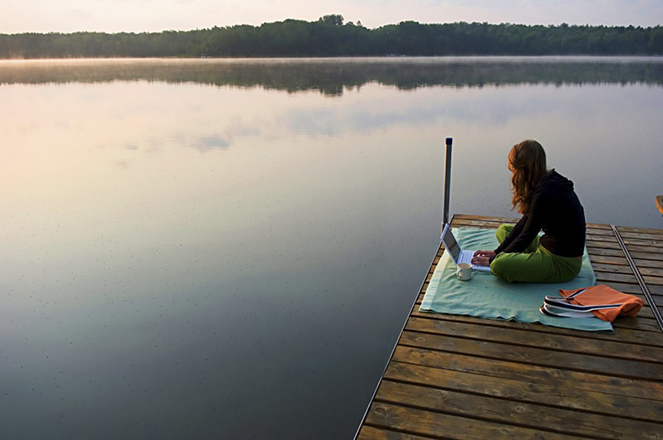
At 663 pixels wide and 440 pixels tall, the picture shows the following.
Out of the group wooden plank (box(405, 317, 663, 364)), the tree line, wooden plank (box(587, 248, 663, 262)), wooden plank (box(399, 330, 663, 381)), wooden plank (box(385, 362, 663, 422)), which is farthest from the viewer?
the tree line

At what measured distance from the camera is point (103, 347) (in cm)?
347

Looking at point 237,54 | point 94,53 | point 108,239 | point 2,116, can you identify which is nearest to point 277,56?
point 237,54

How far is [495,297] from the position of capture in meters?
3.10

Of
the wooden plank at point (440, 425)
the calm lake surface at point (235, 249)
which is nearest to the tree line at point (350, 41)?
the calm lake surface at point (235, 249)

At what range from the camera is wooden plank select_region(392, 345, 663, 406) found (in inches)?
87.5

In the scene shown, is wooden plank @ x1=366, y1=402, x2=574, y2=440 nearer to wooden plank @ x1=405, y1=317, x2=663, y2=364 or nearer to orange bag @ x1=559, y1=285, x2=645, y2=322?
wooden plank @ x1=405, y1=317, x2=663, y2=364

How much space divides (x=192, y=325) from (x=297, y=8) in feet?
175

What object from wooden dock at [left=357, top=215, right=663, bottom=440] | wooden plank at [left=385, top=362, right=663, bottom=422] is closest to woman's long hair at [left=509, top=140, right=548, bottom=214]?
wooden dock at [left=357, top=215, right=663, bottom=440]

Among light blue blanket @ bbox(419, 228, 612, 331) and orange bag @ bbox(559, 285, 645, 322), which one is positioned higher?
orange bag @ bbox(559, 285, 645, 322)

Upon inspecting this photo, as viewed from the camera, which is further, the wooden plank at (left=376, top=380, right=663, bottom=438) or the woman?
the woman

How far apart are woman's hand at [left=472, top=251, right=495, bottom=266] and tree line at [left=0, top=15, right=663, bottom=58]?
171ft

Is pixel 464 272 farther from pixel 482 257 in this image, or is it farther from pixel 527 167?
pixel 527 167

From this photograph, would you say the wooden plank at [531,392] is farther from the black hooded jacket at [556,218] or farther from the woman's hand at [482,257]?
the woman's hand at [482,257]

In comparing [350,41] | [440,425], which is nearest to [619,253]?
[440,425]
